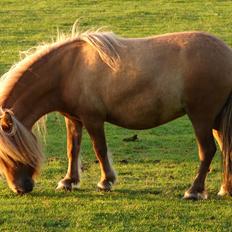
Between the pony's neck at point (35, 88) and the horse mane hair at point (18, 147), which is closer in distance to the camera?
the horse mane hair at point (18, 147)

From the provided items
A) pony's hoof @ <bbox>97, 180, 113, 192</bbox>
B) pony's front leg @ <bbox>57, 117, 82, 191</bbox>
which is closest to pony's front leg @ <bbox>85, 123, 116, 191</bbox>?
pony's hoof @ <bbox>97, 180, 113, 192</bbox>

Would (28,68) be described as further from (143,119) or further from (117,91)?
(143,119)

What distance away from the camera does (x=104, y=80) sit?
9164 millimetres

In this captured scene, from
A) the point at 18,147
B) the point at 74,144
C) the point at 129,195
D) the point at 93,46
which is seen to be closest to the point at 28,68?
the point at 93,46

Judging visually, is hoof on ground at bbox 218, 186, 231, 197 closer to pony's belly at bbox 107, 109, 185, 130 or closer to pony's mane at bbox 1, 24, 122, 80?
pony's belly at bbox 107, 109, 185, 130

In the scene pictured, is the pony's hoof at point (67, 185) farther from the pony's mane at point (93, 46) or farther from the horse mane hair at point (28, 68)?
the pony's mane at point (93, 46)

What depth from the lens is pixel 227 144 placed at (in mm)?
Result: 9008

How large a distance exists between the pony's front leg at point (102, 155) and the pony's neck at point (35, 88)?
1.79 ft

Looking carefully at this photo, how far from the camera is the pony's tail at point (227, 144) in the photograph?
8992mm

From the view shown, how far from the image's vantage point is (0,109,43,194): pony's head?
28.6 feet

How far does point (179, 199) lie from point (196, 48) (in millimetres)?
1858

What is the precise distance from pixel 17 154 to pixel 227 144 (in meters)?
2.57

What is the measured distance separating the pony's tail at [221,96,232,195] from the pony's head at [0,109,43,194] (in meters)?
2.27

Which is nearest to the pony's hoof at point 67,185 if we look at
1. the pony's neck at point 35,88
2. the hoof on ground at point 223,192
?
the pony's neck at point 35,88
